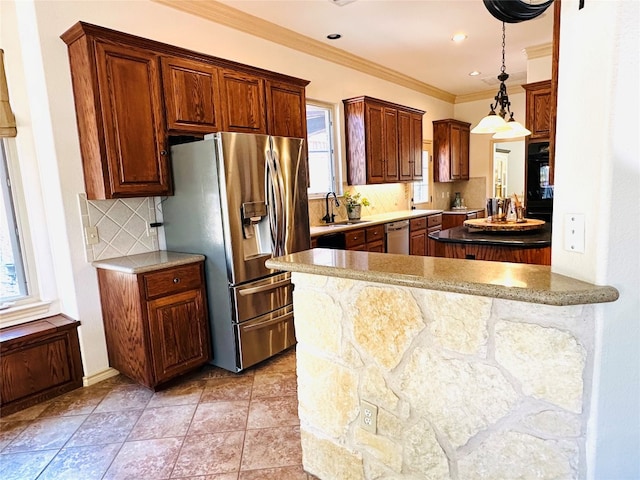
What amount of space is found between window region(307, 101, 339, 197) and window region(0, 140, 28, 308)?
2735mm

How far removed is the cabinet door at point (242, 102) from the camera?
122 inches

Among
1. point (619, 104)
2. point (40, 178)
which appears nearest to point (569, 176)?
point (619, 104)

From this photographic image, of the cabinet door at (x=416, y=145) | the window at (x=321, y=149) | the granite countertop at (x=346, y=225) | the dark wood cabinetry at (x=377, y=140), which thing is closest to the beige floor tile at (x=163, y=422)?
the granite countertop at (x=346, y=225)

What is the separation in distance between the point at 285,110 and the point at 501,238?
2178 mm

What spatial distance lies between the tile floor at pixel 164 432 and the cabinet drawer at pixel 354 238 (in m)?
1.61

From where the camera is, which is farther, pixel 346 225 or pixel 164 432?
pixel 346 225

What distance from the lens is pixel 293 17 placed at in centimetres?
364

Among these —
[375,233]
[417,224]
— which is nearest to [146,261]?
[375,233]

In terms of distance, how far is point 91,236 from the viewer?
2.74 metres

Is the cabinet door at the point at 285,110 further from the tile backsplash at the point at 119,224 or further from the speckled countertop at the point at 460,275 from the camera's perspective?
the speckled countertop at the point at 460,275

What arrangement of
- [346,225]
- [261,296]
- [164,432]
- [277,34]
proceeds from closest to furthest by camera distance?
[164,432] < [261,296] < [277,34] < [346,225]

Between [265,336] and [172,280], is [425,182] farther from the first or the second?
[172,280]

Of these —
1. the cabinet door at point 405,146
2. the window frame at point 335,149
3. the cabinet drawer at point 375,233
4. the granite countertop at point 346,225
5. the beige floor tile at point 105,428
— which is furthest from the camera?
the cabinet door at point 405,146

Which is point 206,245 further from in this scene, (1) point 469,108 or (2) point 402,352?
(1) point 469,108
